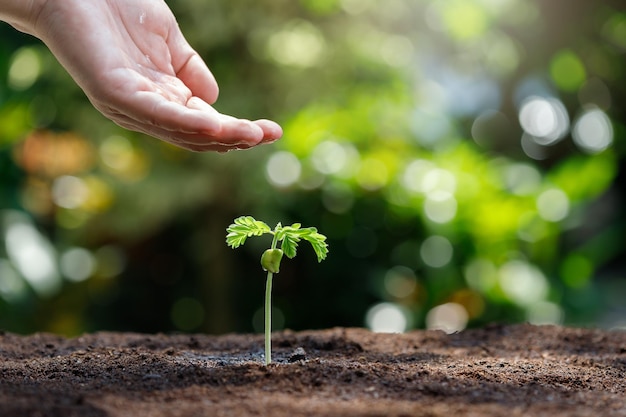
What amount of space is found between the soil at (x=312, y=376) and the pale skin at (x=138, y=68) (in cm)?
45

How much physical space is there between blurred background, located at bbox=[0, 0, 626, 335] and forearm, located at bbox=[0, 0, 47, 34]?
6.60 feet

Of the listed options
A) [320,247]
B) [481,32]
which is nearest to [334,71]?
[481,32]

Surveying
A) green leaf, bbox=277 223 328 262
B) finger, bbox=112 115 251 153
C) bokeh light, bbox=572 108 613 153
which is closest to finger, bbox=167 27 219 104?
finger, bbox=112 115 251 153

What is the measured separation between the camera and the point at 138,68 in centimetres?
180

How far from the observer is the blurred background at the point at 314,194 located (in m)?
3.58

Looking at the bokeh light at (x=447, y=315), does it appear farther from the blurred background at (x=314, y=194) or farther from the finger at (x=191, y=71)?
the finger at (x=191, y=71)

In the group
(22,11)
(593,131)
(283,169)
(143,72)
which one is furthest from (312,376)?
(593,131)

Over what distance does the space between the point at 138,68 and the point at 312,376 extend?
0.86m

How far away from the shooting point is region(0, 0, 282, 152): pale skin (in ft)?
4.84

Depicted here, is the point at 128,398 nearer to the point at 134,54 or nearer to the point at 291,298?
the point at 134,54

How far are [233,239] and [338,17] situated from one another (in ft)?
10.9

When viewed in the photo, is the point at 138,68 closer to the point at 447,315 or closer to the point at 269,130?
the point at 269,130

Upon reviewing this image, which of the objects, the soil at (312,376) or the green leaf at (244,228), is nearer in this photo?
the soil at (312,376)

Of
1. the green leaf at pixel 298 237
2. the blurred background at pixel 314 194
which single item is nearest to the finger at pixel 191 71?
the green leaf at pixel 298 237
